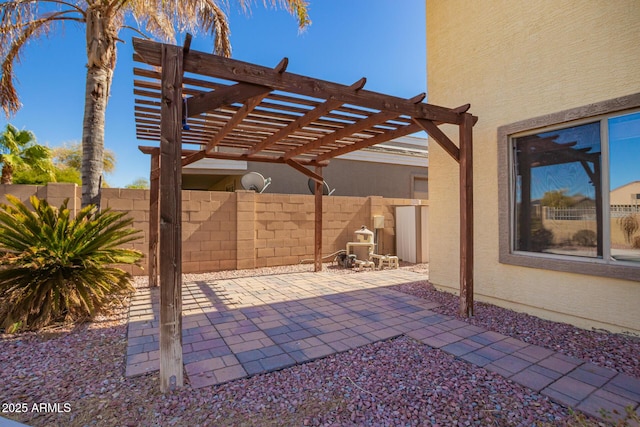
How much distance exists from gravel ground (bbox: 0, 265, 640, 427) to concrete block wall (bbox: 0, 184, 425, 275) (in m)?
3.29

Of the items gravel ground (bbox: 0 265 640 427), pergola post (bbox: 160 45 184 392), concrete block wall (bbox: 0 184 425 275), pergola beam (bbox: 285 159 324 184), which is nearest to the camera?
gravel ground (bbox: 0 265 640 427)

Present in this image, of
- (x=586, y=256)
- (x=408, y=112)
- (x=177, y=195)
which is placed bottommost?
(x=586, y=256)

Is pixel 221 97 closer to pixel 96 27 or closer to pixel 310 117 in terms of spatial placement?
pixel 310 117

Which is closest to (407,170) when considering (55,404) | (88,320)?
(88,320)

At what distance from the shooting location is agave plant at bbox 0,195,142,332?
3.61m

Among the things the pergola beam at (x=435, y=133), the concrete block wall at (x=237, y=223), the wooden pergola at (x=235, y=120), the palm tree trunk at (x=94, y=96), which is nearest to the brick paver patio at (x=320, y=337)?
the wooden pergola at (x=235, y=120)

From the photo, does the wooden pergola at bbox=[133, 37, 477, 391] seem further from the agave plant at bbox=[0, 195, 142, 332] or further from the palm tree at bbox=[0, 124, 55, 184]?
the palm tree at bbox=[0, 124, 55, 184]

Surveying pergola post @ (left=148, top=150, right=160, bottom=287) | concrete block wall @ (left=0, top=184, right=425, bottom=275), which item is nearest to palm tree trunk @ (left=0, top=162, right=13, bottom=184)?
Answer: concrete block wall @ (left=0, top=184, right=425, bottom=275)

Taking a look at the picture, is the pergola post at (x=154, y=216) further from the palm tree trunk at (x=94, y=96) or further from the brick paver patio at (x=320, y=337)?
the palm tree trunk at (x=94, y=96)

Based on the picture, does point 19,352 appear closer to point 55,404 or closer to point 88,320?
point 88,320

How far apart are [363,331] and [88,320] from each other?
3.35m

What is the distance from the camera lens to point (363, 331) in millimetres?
3707

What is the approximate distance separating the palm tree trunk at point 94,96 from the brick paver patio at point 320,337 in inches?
77.3

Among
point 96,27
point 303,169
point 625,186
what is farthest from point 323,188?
point 625,186
